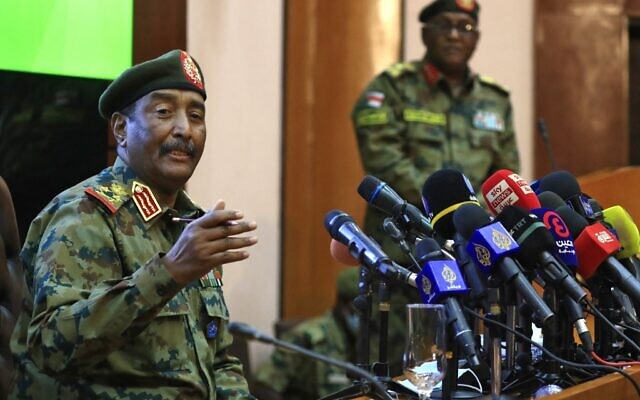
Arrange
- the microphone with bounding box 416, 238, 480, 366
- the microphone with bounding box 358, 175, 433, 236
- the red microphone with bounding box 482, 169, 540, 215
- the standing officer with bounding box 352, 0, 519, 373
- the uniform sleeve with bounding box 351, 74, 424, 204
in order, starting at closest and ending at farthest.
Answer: the microphone with bounding box 416, 238, 480, 366 → the microphone with bounding box 358, 175, 433, 236 → the red microphone with bounding box 482, 169, 540, 215 → the uniform sleeve with bounding box 351, 74, 424, 204 → the standing officer with bounding box 352, 0, 519, 373

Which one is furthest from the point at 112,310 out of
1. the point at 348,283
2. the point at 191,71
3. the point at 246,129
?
the point at 246,129

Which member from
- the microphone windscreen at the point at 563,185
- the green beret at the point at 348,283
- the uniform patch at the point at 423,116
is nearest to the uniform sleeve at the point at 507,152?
the uniform patch at the point at 423,116

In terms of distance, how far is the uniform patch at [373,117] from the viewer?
496 cm

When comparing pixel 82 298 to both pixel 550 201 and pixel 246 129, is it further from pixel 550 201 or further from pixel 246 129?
pixel 246 129

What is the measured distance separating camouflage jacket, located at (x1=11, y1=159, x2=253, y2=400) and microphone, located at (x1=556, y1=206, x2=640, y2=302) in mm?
891

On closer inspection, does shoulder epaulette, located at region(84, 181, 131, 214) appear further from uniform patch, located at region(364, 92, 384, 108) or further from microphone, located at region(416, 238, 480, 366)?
uniform patch, located at region(364, 92, 384, 108)

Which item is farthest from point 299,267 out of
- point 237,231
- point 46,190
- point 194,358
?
point 237,231

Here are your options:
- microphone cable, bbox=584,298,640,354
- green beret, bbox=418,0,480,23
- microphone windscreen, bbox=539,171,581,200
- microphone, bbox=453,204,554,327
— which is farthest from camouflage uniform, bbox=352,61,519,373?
microphone, bbox=453,204,554,327

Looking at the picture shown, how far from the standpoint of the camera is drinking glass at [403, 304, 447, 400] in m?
2.28

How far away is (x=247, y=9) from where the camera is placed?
5.61 meters

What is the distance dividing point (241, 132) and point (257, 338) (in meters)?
3.76

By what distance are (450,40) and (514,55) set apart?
1.68 metres

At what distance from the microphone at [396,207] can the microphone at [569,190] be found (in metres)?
0.58

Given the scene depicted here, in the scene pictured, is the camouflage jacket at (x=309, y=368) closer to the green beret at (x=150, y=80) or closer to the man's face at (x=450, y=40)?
the man's face at (x=450, y=40)
